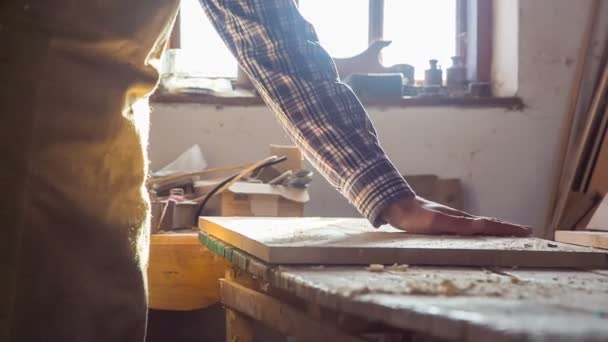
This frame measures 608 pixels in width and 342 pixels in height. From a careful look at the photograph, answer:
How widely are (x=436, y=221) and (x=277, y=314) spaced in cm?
29

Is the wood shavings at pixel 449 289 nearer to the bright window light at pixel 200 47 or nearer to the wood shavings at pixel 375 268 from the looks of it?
the wood shavings at pixel 375 268

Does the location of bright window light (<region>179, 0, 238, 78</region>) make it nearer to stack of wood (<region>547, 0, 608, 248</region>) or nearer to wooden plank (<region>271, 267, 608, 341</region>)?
stack of wood (<region>547, 0, 608, 248</region>)

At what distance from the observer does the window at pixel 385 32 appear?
285 cm

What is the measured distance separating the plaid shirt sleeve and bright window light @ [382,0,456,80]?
169cm

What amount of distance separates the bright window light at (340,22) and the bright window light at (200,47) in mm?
366

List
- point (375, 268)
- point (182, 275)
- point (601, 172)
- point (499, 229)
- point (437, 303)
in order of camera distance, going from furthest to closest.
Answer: point (601, 172)
point (182, 275)
point (499, 229)
point (375, 268)
point (437, 303)

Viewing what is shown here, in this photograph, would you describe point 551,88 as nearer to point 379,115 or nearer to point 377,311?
point 379,115

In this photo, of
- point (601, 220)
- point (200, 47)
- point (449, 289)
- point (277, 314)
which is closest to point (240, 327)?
point (277, 314)

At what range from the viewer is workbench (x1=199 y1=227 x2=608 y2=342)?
51cm

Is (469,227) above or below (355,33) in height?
below

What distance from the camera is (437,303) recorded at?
60cm

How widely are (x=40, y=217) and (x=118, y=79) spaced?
195 mm

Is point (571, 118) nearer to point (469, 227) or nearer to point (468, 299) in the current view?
point (469, 227)

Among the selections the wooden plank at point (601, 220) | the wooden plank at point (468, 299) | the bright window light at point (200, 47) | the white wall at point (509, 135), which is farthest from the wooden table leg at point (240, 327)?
the bright window light at point (200, 47)
